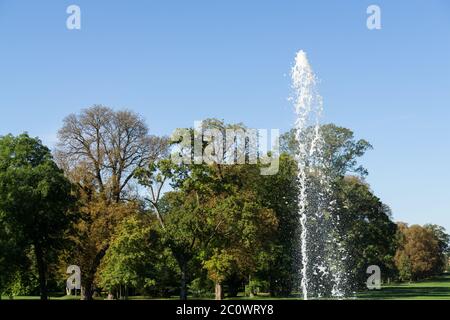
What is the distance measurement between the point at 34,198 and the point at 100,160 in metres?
9.21

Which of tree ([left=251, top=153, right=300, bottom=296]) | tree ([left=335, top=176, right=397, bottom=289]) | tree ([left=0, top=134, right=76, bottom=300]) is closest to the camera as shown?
tree ([left=0, top=134, right=76, bottom=300])

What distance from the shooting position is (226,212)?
37.0 metres

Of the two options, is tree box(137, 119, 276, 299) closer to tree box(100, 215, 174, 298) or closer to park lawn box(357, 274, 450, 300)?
tree box(100, 215, 174, 298)

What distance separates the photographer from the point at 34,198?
105 feet

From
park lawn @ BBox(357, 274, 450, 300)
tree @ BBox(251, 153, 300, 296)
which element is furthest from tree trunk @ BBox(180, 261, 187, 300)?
park lawn @ BBox(357, 274, 450, 300)

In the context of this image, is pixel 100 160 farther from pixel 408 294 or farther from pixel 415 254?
pixel 415 254

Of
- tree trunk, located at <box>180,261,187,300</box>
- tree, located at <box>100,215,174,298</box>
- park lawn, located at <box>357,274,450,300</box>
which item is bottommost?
park lawn, located at <box>357,274,450,300</box>

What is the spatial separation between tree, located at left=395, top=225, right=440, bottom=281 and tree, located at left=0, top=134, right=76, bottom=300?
65.9m

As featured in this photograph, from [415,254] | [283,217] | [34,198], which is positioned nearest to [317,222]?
[283,217]

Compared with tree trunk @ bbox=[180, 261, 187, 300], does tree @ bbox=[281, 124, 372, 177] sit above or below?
above

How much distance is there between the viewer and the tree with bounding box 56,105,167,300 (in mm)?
39094
